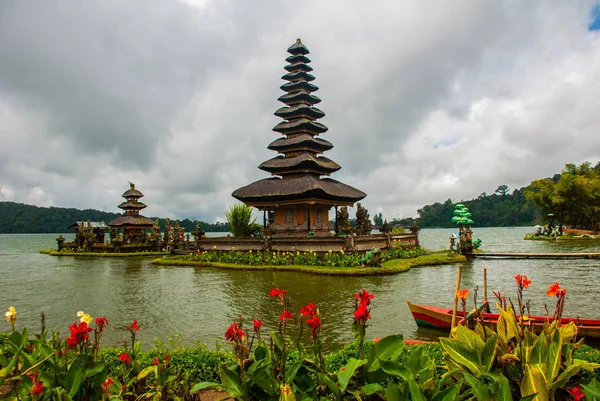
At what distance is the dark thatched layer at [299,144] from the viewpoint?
99.0 feet

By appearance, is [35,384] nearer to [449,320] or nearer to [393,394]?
[393,394]

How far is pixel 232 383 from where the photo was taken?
3.40 metres

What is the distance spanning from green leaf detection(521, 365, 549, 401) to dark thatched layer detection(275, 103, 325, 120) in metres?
30.4

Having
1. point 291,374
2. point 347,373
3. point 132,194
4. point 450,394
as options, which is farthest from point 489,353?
→ point 132,194

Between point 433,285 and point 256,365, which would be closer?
point 256,365

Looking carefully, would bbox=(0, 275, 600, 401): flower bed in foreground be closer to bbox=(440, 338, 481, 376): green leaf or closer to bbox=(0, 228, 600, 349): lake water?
bbox=(440, 338, 481, 376): green leaf

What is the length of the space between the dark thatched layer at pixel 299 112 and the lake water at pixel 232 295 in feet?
53.7

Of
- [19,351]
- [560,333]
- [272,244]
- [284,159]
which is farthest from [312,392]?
[284,159]

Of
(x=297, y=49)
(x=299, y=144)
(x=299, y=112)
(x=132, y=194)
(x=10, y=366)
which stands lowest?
(x=10, y=366)

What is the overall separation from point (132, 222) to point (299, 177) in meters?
22.1

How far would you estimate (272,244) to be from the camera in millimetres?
23703

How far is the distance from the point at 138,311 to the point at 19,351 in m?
7.87

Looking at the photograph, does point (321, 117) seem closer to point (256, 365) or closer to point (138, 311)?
point (138, 311)

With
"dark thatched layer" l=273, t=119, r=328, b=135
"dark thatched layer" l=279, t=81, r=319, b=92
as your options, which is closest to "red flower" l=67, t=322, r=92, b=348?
"dark thatched layer" l=273, t=119, r=328, b=135
